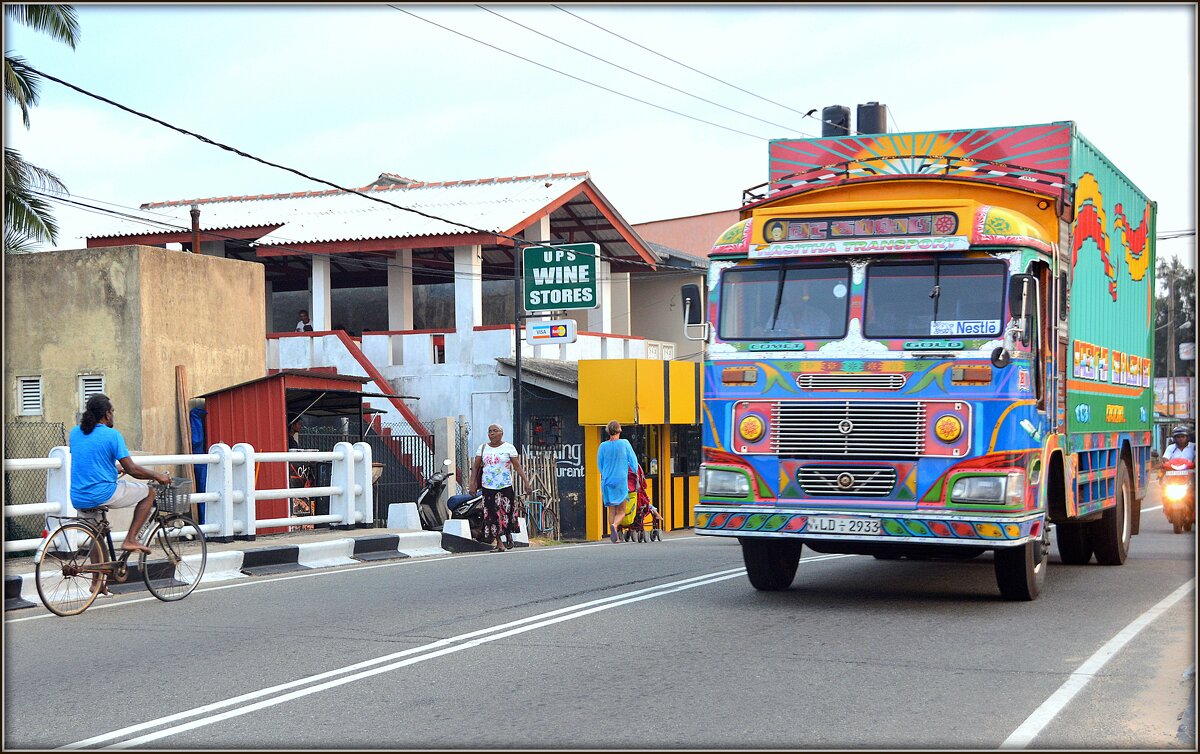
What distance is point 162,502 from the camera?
39.7 feet

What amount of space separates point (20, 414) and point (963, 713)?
680 inches

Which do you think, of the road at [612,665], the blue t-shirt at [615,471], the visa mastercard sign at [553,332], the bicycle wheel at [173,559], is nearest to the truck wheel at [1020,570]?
the road at [612,665]

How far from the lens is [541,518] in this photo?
25.3 meters

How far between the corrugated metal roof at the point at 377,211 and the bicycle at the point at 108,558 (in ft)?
55.7

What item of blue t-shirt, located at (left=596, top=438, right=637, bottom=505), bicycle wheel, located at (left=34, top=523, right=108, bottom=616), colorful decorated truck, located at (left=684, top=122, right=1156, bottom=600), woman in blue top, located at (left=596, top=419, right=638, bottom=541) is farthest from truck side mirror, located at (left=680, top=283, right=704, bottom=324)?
blue t-shirt, located at (left=596, top=438, right=637, bottom=505)

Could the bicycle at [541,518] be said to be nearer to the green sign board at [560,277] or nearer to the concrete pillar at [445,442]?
the concrete pillar at [445,442]

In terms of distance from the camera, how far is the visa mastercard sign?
86.8 feet

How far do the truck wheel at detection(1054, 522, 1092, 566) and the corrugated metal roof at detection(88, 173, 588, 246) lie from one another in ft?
54.8

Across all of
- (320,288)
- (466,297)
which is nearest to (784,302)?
(466,297)

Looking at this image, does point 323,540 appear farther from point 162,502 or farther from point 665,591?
point 665,591

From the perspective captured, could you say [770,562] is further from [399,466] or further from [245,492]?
[399,466]

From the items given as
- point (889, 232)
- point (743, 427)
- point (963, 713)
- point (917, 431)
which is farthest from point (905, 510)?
point (963, 713)

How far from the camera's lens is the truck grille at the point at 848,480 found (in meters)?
10.4

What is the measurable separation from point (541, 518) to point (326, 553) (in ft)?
34.1
